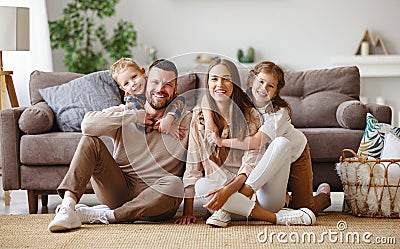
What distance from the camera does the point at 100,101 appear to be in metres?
3.83

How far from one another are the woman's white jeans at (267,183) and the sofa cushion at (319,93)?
108 cm

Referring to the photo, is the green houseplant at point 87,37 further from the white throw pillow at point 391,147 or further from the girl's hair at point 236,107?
the girl's hair at point 236,107

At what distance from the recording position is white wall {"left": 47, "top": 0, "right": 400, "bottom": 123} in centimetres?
620

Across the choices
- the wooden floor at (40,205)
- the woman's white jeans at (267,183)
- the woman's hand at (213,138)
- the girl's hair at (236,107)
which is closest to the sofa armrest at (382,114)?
the wooden floor at (40,205)

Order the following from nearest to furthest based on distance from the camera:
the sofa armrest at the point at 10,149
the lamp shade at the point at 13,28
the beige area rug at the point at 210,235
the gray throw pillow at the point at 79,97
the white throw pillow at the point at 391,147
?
the beige area rug at the point at 210,235 < the white throw pillow at the point at 391,147 < the sofa armrest at the point at 10,149 < the gray throw pillow at the point at 79,97 < the lamp shade at the point at 13,28

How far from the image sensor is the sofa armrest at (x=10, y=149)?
3.50 meters

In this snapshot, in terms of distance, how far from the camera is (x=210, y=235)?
2.66 meters

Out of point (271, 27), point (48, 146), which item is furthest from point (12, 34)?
point (271, 27)

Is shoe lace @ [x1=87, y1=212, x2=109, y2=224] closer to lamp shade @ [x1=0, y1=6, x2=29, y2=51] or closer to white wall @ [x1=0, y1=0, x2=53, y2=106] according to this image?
lamp shade @ [x1=0, y1=6, x2=29, y2=51]

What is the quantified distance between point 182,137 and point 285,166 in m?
0.47

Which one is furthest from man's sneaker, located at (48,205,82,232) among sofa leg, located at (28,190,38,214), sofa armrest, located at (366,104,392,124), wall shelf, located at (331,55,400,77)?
wall shelf, located at (331,55,400,77)

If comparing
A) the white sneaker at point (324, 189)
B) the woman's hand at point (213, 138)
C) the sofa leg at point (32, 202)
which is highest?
the woman's hand at point (213, 138)

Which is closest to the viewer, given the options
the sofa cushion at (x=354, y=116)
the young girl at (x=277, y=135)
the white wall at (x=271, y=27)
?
the young girl at (x=277, y=135)

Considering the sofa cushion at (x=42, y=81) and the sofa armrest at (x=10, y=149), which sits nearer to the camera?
the sofa armrest at (x=10, y=149)
